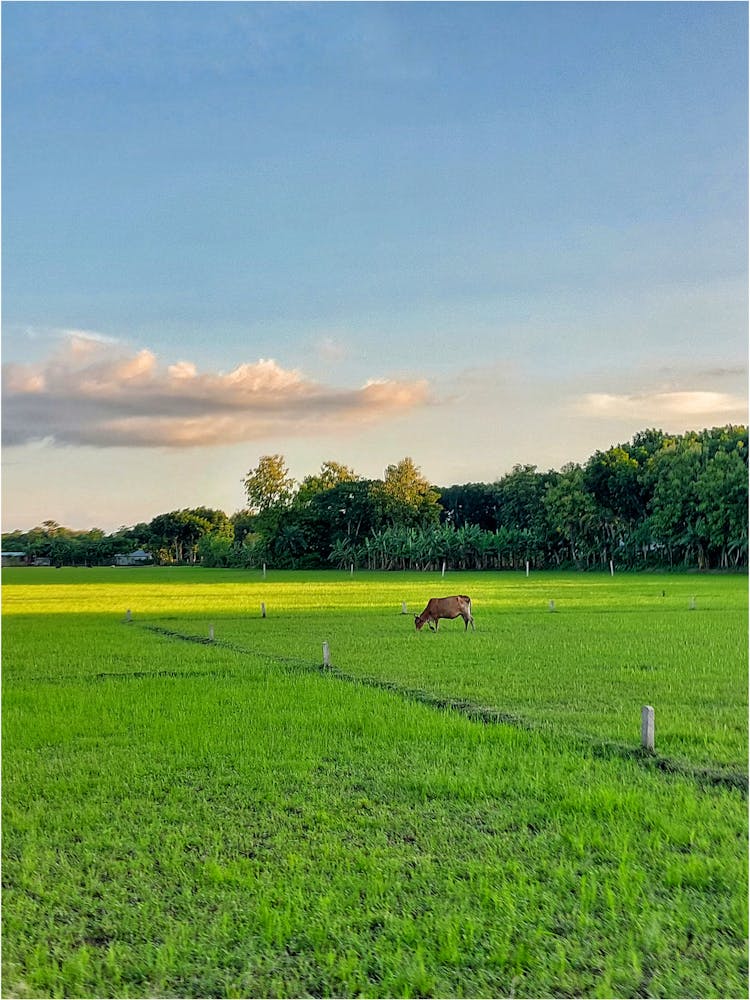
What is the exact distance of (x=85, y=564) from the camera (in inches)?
3270

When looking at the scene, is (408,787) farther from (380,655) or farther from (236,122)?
(236,122)

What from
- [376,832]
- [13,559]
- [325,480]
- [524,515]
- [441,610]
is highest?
[325,480]

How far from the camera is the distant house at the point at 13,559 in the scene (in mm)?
80344

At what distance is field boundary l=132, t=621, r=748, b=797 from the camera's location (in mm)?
7840

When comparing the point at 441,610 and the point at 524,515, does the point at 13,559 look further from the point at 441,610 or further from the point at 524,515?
the point at 441,610

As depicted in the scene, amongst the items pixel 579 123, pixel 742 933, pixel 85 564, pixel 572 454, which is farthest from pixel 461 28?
pixel 85 564

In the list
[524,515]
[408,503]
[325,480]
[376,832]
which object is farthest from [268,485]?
[376,832]

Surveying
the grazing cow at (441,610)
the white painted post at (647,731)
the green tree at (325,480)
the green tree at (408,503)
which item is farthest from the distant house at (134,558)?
the white painted post at (647,731)

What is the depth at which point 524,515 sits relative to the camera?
2621 inches

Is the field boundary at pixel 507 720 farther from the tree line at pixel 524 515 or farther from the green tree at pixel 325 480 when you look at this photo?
the green tree at pixel 325 480

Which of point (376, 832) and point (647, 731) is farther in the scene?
point (647, 731)

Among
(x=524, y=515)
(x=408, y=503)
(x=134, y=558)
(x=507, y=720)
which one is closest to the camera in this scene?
(x=507, y=720)

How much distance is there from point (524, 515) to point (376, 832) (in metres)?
61.2

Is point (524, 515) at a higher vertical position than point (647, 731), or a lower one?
higher
